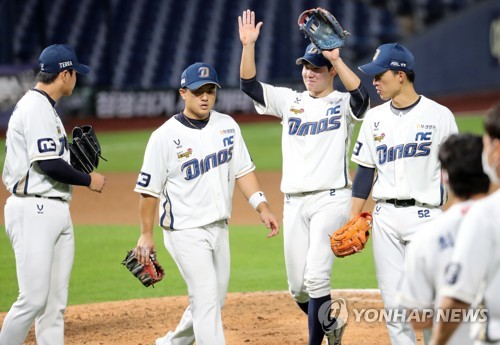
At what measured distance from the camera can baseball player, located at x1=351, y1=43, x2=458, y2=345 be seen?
223 inches

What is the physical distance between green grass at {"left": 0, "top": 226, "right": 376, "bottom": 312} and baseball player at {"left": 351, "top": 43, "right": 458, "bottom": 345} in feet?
10.0

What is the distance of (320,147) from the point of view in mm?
6281

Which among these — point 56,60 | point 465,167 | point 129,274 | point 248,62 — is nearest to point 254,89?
point 248,62

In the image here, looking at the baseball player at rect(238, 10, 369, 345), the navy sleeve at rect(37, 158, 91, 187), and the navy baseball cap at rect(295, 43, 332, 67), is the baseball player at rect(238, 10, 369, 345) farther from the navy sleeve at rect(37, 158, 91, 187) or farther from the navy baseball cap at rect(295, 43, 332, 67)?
the navy sleeve at rect(37, 158, 91, 187)

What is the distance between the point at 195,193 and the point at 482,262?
9.02ft

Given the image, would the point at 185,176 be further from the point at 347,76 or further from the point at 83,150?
the point at 347,76

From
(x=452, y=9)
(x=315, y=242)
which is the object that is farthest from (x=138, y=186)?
(x=452, y=9)

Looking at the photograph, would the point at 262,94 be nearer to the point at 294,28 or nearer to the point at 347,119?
the point at 347,119

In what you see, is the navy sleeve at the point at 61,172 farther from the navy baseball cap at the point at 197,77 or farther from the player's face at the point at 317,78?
the player's face at the point at 317,78

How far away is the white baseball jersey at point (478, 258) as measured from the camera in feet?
10.3

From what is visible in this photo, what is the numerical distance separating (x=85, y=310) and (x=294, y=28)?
76.4ft

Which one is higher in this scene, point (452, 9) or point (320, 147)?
point (452, 9)

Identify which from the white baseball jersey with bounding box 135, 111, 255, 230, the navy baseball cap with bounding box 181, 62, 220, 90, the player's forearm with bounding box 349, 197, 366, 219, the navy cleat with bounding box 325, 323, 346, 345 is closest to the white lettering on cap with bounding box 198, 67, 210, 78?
the navy baseball cap with bounding box 181, 62, 220, 90

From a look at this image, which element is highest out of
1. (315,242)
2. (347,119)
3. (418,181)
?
(347,119)
